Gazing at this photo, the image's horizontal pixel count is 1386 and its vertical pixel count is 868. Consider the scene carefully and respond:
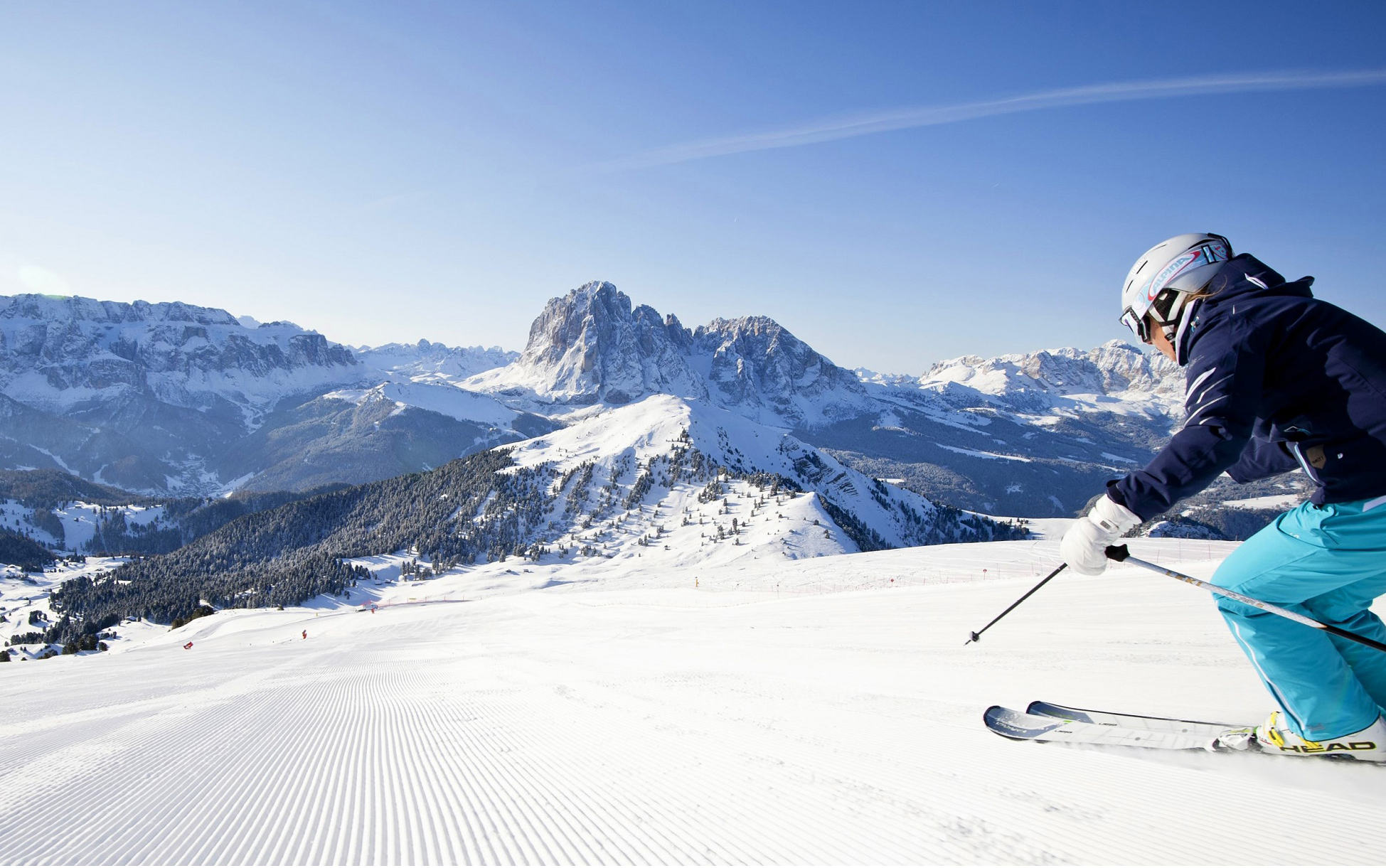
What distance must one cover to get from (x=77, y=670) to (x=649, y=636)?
1366 centimetres

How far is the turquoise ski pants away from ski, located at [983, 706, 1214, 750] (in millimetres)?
620

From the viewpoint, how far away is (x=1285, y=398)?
353cm

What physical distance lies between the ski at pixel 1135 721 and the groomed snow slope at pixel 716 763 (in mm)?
360

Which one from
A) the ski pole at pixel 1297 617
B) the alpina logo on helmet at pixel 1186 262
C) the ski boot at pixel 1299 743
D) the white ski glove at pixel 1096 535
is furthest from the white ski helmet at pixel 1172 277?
the ski boot at pixel 1299 743

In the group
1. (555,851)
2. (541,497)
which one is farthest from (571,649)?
(541,497)

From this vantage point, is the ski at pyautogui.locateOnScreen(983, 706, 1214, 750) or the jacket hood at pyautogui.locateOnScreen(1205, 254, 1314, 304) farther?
the ski at pyautogui.locateOnScreen(983, 706, 1214, 750)

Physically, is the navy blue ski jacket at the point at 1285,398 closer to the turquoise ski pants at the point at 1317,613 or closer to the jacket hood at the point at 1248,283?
the jacket hood at the point at 1248,283

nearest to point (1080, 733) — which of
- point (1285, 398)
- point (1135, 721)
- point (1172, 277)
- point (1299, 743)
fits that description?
point (1135, 721)

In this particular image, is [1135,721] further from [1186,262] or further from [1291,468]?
[1186,262]

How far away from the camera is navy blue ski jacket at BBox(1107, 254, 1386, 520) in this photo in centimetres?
329

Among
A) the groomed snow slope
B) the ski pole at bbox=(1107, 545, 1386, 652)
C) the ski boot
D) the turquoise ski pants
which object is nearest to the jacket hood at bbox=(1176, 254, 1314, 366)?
the turquoise ski pants

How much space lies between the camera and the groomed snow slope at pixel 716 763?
3113 mm

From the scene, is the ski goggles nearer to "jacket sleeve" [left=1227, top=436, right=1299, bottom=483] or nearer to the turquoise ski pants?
"jacket sleeve" [left=1227, top=436, right=1299, bottom=483]

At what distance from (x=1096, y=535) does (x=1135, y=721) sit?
1554 millimetres
